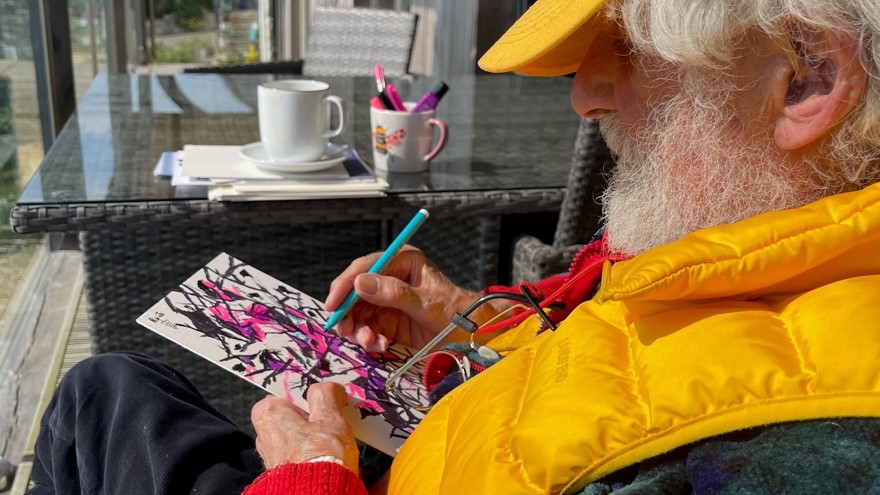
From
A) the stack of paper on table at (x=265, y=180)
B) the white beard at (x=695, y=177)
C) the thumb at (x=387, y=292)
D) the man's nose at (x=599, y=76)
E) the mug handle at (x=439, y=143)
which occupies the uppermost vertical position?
the man's nose at (x=599, y=76)

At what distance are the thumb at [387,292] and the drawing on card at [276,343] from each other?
3.0 inches

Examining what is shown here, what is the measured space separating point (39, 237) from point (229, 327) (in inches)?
92.5

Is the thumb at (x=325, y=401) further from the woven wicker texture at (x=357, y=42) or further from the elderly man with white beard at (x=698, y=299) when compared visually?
the woven wicker texture at (x=357, y=42)

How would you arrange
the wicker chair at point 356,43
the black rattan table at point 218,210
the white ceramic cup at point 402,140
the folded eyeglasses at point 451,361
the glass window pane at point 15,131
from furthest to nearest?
the wicker chair at point 356,43, the glass window pane at point 15,131, the white ceramic cup at point 402,140, the black rattan table at point 218,210, the folded eyeglasses at point 451,361

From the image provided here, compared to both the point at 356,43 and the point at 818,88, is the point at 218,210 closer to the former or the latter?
the point at 818,88

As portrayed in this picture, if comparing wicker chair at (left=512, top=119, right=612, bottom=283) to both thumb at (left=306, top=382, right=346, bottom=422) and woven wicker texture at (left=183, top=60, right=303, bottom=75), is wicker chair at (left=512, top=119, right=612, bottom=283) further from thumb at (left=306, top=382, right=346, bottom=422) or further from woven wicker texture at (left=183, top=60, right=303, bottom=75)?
woven wicker texture at (left=183, top=60, right=303, bottom=75)

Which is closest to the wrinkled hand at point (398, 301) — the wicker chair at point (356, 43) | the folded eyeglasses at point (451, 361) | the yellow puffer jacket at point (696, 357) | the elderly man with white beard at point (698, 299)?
the folded eyeglasses at point (451, 361)

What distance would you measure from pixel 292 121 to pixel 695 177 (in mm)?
979

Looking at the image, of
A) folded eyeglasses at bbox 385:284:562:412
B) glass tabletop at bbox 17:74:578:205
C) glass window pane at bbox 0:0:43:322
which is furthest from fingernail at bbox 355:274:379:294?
glass window pane at bbox 0:0:43:322

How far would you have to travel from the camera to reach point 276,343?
1121 mm

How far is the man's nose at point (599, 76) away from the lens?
954mm

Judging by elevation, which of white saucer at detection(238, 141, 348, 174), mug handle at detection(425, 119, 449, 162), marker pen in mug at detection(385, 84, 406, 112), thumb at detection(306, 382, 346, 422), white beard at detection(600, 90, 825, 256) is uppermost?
white beard at detection(600, 90, 825, 256)

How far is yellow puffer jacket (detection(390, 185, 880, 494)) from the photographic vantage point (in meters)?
0.59

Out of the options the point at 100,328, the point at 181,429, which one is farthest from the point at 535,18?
the point at 100,328
